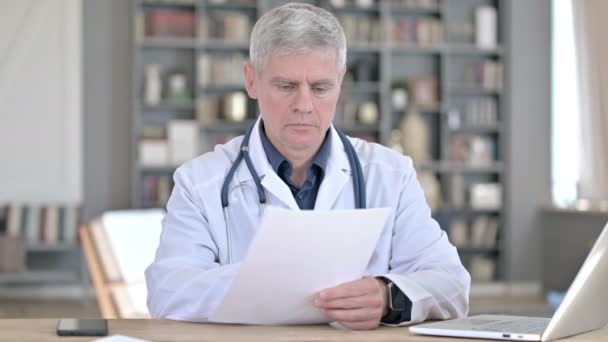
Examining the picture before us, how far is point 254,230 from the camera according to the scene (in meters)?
2.30

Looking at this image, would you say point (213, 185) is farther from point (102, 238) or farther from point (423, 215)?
point (102, 238)

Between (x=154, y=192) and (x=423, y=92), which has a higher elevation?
(x=423, y=92)

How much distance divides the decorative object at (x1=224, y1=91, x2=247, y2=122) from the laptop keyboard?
23.4ft

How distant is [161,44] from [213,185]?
6.86 m

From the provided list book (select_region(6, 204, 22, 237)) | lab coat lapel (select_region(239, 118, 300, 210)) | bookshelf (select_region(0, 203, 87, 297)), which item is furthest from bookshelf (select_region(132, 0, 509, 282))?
lab coat lapel (select_region(239, 118, 300, 210))

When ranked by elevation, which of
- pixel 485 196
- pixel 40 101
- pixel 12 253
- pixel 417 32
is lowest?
pixel 12 253

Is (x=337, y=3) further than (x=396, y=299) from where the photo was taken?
Yes

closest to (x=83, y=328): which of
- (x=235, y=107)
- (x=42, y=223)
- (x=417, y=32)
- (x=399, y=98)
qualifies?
(x=42, y=223)

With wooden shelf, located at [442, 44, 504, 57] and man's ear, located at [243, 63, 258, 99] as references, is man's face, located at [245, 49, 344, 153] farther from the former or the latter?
wooden shelf, located at [442, 44, 504, 57]

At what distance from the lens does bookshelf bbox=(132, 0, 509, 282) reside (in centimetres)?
905

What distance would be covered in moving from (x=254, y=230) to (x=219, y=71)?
6.85 m

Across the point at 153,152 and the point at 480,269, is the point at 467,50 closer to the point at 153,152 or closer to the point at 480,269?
the point at 480,269

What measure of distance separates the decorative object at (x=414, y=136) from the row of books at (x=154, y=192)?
2149 millimetres

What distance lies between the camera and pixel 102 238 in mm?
5566
